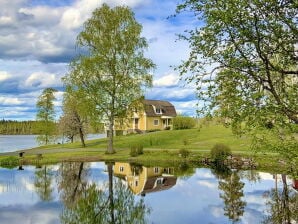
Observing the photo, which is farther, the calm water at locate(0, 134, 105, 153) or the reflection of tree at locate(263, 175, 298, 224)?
the calm water at locate(0, 134, 105, 153)

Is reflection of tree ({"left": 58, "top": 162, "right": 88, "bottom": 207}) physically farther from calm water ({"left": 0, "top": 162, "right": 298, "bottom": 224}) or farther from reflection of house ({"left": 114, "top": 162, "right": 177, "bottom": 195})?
reflection of house ({"left": 114, "top": 162, "right": 177, "bottom": 195})

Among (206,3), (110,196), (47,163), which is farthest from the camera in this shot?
(47,163)

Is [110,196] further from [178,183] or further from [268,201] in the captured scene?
[268,201]

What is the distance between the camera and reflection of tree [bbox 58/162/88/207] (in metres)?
24.8

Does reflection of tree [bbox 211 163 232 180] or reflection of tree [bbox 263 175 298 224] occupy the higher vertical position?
reflection of tree [bbox 211 163 232 180]

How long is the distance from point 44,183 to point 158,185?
30.0ft

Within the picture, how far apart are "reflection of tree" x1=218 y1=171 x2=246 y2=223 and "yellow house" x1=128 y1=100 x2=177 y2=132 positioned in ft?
158

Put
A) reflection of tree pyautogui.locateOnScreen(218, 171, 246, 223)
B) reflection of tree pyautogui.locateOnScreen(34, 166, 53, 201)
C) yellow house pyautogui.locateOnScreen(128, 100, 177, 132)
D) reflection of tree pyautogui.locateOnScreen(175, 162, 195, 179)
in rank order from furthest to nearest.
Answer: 1. yellow house pyautogui.locateOnScreen(128, 100, 177, 132)
2. reflection of tree pyautogui.locateOnScreen(175, 162, 195, 179)
3. reflection of tree pyautogui.locateOnScreen(34, 166, 53, 201)
4. reflection of tree pyautogui.locateOnScreen(218, 171, 246, 223)

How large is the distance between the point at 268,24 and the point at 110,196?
1766cm

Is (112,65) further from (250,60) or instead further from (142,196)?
(250,60)

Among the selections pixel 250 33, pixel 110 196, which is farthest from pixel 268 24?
pixel 110 196

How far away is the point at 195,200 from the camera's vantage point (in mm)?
23578

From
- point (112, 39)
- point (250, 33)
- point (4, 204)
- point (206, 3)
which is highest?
point (112, 39)

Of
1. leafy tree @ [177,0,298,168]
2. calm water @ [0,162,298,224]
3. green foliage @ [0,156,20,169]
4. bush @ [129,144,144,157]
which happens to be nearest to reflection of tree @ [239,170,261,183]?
calm water @ [0,162,298,224]
